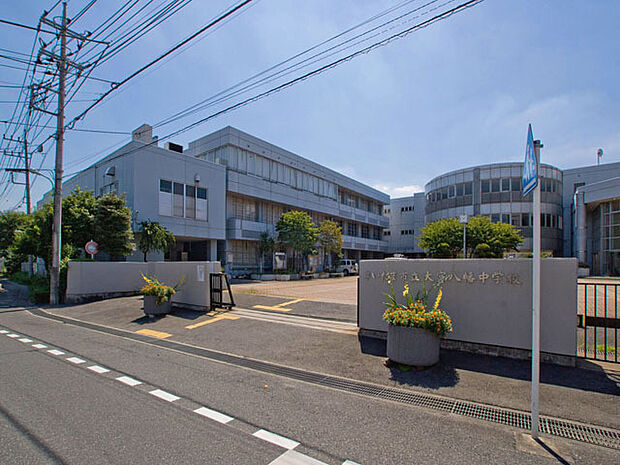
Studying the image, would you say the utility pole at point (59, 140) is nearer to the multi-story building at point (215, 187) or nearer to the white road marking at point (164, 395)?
the multi-story building at point (215, 187)

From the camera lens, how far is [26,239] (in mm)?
23844

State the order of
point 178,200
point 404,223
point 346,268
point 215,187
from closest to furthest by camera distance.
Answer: point 178,200, point 215,187, point 346,268, point 404,223

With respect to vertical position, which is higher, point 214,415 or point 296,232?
point 296,232

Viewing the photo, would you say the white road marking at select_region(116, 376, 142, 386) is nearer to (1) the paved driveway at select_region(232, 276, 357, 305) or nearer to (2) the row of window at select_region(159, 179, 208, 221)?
(1) the paved driveway at select_region(232, 276, 357, 305)

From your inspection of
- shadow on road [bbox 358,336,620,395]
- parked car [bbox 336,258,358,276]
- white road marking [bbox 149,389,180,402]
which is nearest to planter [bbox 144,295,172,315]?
white road marking [bbox 149,389,180,402]

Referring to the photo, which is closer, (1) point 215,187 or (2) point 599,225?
(1) point 215,187

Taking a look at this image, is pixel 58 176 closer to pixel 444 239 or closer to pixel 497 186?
pixel 444 239

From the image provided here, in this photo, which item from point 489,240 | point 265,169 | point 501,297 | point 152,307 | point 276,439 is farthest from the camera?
point 265,169

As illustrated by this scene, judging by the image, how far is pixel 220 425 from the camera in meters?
4.05

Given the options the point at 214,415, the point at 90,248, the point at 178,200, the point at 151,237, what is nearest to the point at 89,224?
the point at 90,248

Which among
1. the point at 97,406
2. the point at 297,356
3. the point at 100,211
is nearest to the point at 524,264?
the point at 297,356

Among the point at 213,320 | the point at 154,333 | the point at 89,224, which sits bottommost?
the point at 154,333

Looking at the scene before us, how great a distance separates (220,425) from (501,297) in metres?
5.27

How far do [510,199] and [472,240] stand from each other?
25.6 meters
